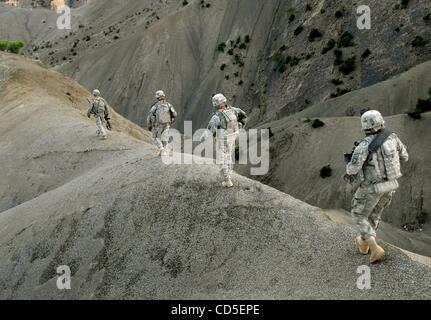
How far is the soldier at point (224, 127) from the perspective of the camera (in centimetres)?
1283

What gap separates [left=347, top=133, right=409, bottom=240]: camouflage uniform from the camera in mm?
9303

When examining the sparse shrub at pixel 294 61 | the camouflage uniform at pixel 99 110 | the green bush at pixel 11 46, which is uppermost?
the green bush at pixel 11 46

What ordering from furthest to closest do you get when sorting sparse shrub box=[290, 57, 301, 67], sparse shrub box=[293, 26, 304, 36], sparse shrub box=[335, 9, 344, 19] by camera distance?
1. sparse shrub box=[293, 26, 304, 36]
2. sparse shrub box=[290, 57, 301, 67]
3. sparse shrub box=[335, 9, 344, 19]

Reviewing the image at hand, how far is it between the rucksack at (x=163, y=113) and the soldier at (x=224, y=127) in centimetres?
274

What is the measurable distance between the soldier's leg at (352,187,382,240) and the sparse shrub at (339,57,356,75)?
41.0 metres

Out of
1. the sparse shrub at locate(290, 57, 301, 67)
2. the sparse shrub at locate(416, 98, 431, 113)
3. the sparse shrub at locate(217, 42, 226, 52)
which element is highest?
the sparse shrub at locate(217, 42, 226, 52)

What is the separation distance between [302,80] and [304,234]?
43105 millimetres

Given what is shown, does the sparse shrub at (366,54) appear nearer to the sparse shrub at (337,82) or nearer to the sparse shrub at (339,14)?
the sparse shrub at (337,82)

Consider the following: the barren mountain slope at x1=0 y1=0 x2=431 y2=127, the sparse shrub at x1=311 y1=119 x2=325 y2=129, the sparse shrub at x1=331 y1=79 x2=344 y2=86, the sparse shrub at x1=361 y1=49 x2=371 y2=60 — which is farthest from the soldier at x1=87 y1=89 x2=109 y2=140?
the sparse shrub at x1=361 y1=49 x2=371 y2=60

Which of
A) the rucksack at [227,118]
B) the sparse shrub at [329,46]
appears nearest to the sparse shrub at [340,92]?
the sparse shrub at [329,46]

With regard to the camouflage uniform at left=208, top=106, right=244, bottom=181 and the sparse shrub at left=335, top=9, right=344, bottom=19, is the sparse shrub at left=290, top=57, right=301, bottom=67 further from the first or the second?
the camouflage uniform at left=208, top=106, right=244, bottom=181

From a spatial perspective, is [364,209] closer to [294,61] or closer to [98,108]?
[98,108]
